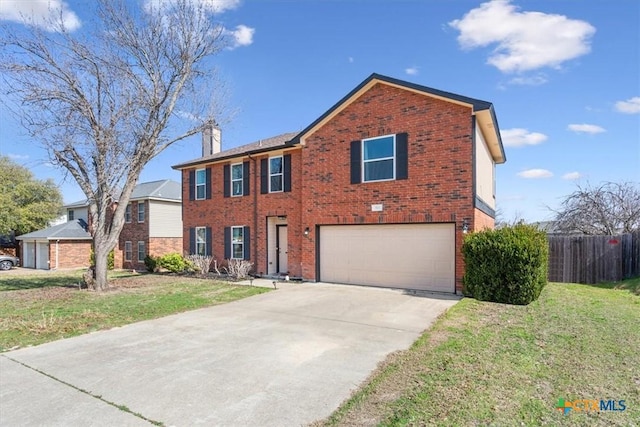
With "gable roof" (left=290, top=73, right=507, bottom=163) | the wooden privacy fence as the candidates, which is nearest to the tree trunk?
"gable roof" (left=290, top=73, right=507, bottom=163)

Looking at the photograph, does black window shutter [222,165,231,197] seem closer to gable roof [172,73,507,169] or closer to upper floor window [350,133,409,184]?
gable roof [172,73,507,169]

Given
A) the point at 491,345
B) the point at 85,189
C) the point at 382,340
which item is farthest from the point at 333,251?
the point at 85,189

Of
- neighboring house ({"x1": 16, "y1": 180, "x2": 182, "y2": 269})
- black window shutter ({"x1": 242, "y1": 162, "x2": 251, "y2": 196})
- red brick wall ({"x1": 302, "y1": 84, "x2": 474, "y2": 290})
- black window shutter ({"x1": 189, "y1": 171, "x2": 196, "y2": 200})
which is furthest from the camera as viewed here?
neighboring house ({"x1": 16, "y1": 180, "x2": 182, "y2": 269})

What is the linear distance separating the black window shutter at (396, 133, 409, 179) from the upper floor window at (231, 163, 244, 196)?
7610 millimetres

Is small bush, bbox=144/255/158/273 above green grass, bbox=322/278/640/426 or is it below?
below

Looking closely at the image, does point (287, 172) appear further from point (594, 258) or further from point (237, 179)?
point (594, 258)

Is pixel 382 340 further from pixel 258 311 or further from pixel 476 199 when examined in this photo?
pixel 476 199

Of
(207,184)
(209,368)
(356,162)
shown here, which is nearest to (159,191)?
(207,184)

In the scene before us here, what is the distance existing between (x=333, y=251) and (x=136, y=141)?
316 inches

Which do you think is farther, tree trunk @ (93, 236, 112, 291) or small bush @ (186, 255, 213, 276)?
small bush @ (186, 255, 213, 276)

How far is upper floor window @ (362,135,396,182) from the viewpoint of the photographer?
11.8 meters

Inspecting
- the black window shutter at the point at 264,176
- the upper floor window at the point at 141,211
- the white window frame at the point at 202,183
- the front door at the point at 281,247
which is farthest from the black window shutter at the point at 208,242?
the upper floor window at the point at 141,211

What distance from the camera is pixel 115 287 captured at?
1338 centimetres

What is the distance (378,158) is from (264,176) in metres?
5.48
